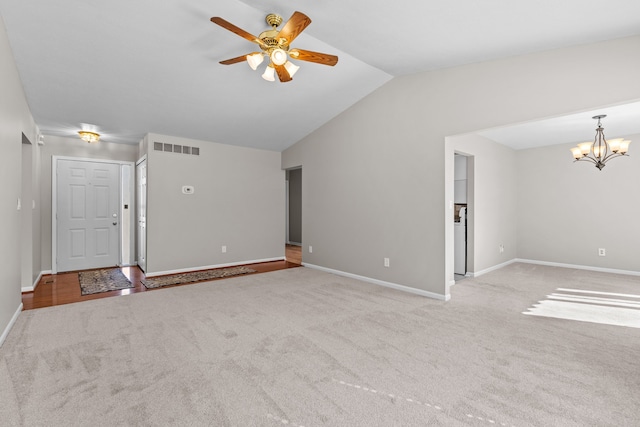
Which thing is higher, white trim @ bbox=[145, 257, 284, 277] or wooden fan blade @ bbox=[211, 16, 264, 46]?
wooden fan blade @ bbox=[211, 16, 264, 46]

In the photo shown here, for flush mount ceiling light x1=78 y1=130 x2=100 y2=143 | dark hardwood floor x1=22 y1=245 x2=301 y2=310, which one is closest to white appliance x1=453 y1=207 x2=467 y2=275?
dark hardwood floor x1=22 y1=245 x2=301 y2=310

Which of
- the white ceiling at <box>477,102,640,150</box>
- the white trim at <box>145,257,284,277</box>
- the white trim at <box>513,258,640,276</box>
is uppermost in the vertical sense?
the white ceiling at <box>477,102,640,150</box>

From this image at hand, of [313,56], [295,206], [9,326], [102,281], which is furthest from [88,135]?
[295,206]

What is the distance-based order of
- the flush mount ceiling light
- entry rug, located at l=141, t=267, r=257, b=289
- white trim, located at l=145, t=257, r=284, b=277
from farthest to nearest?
1. white trim, located at l=145, t=257, r=284, b=277
2. the flush mount ceiling light
3. entry rug, located at l=141, t=267, r=257, b=289

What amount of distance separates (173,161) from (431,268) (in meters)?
4.73

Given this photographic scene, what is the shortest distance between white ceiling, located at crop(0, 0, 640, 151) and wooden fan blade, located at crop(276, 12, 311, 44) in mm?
330

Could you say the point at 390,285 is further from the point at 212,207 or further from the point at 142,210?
the point at 142,210

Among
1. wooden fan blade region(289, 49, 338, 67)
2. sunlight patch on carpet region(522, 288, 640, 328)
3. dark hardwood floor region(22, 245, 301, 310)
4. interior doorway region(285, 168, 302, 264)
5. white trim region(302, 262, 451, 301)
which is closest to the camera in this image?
wooden fan blade region(289, 49, 338, 67)

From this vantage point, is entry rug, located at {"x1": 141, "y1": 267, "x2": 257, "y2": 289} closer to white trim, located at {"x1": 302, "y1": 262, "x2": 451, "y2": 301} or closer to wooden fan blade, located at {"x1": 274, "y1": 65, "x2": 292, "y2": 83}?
white trim, located at {"x1": 302, "y1": 262, "x2": 451, "y2": 301}

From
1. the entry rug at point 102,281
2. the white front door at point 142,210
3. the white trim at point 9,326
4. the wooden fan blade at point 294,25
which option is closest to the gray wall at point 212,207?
the white front door at point 142,210

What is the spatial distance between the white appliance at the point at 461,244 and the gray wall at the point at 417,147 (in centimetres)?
150

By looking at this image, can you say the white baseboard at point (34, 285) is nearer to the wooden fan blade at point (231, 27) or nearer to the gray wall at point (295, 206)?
the wooden fan blade at point (231, 27)

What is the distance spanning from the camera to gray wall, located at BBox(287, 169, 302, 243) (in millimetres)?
10016

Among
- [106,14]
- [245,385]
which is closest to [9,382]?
[245,385]
